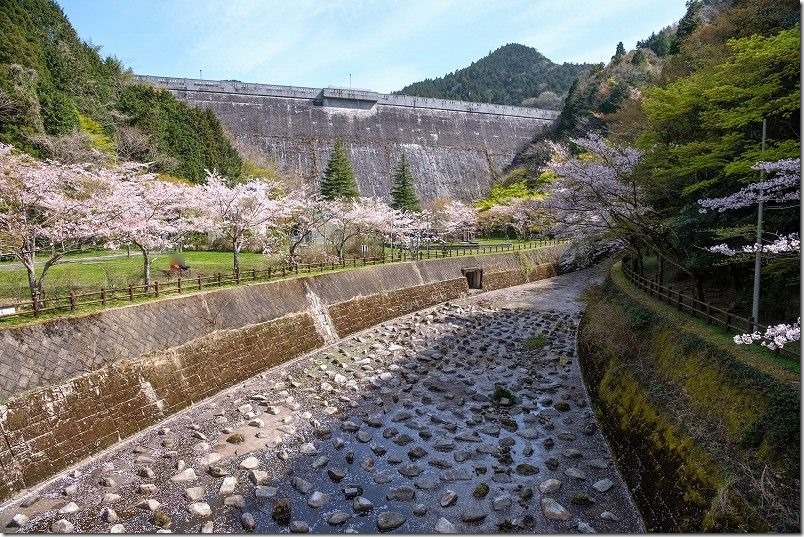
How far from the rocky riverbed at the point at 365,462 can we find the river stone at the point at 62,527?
20mm

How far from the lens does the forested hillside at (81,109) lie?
65.0 feet

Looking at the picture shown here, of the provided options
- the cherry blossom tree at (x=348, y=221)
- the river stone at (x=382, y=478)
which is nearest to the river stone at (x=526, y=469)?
the river stone at (x=382, y=478)

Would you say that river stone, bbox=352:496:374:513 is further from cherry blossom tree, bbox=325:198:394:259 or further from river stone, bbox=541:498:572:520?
cherry blossom tree, bbox=325:198:394:259

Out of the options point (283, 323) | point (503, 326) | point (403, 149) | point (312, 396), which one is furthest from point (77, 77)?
point (403, 149)

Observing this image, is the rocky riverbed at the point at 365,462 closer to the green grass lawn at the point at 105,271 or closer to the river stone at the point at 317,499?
the river stone at the point at 317,499

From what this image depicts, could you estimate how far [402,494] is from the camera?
818cm

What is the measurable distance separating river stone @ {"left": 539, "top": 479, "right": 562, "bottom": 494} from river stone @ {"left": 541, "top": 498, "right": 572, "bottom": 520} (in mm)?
337

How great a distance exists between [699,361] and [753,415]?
2.27 metres

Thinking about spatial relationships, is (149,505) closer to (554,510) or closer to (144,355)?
(144,355)

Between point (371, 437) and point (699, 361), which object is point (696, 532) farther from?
point (371, 437)

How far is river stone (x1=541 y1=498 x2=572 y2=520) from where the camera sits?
746 centimetres

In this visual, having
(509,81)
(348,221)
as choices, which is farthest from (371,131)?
(509,81)

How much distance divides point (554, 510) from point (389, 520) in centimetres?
283

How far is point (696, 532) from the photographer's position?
6.06m
